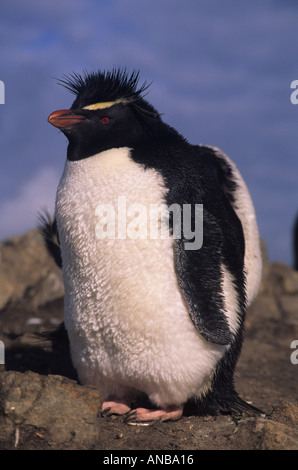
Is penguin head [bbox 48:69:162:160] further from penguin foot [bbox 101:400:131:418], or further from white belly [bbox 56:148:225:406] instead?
penguin foot [bbox 101:400:131:418]

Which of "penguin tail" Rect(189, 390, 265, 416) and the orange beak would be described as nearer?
the orange beak

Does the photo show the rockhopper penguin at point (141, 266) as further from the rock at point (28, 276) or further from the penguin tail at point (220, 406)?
the rock at point (28, 276)

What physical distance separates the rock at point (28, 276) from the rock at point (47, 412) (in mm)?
3413

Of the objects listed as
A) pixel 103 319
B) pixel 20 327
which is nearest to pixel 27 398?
pixel 103 319

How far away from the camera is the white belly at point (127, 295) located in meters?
2.45

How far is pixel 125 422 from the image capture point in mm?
2545

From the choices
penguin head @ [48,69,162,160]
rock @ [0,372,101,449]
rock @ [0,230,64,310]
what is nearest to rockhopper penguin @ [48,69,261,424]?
penguin head @ [48,69,162,160]

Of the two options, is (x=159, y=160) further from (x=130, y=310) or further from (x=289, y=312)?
(x=289, y=312)

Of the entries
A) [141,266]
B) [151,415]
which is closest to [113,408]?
[151,415]

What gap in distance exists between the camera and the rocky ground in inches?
87.3

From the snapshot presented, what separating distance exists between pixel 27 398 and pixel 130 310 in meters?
0.56

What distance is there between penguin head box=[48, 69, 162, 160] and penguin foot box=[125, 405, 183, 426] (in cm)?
122

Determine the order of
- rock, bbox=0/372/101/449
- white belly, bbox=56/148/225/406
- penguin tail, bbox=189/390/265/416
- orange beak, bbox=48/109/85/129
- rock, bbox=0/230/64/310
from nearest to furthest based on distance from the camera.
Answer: rock, bbox=0/372/101/449 → white belly, bbox=56/148/225/406 → orange beak, bbox=48/109/85/129 → penguin tail, bbox=189/390/265/416 → rock, bbox=0/230/64/310

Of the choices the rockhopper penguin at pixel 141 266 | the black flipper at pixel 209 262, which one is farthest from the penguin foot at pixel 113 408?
the black flipper at pixel 209 262
